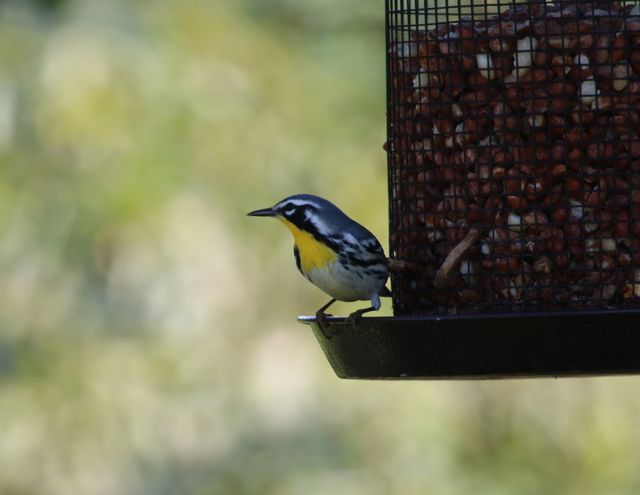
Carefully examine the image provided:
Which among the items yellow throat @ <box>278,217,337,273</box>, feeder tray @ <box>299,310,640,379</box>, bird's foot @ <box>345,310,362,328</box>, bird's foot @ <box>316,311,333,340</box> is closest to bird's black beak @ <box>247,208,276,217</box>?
yellow throat @ <box>278,217,337,273</box>

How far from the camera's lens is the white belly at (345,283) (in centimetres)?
609

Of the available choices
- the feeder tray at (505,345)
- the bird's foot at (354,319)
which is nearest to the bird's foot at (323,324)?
the bird's foot at (354,319)

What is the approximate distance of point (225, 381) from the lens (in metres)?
10.6

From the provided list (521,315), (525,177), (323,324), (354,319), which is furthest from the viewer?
(323,324)

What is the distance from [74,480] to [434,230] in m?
5.39

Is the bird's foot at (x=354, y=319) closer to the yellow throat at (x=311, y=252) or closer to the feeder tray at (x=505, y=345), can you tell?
the feeder tray at (x=505, y=345)

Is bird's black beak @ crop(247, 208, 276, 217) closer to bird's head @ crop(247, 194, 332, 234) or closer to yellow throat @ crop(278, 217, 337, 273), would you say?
bird's head @ crop(247, 194, 332, 234)

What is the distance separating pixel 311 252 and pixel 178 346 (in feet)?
14.5

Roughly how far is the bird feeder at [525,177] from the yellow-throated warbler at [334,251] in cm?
43

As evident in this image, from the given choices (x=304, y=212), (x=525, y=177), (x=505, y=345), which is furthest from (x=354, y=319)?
(x=304, y=212)

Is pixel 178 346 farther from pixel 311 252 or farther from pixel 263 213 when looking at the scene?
pixel 263 213

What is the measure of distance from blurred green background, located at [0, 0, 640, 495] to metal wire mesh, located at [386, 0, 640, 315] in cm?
479

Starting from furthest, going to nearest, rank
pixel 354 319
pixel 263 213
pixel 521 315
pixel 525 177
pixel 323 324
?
pixel 263 213, pixel 323 324, pixel 525 177, pixel 354 319, pixel 521 315

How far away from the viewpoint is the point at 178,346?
10484mm
